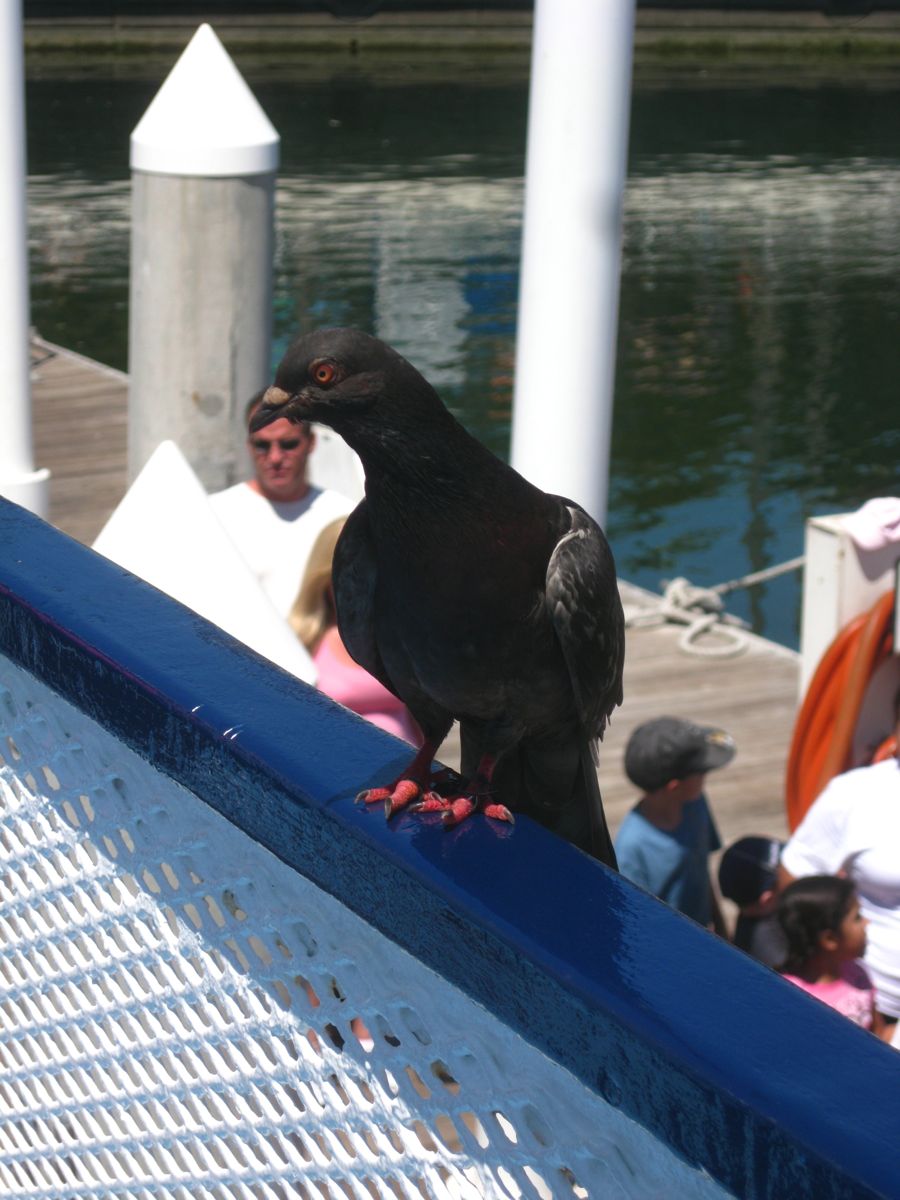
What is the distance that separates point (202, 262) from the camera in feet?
21.9

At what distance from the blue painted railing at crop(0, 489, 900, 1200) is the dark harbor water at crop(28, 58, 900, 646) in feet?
35.9

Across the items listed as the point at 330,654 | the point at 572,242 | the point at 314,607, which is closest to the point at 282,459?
the point at 314,607

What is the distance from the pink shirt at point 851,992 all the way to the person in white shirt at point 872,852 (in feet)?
0.18

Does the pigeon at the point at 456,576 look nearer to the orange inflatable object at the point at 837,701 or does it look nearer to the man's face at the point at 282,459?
the man's face at the point at 282,459

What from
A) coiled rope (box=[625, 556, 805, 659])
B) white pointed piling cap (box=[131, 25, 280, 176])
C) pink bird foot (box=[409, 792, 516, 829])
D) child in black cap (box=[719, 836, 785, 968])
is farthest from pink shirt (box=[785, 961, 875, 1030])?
coiled rope (box=[625, 556, 805, 659])

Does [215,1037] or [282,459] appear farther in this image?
[282,459]

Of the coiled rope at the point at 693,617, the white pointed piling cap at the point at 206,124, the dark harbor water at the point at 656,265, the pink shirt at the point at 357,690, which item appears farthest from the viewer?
the dark harbor water at the point at 656,265

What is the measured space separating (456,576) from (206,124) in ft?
16.0

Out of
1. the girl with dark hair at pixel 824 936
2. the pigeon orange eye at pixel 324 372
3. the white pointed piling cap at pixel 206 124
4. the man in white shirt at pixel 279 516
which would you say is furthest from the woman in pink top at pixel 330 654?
the white pointed piling cap at pixel 206 124

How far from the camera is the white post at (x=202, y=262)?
6332 millimetres

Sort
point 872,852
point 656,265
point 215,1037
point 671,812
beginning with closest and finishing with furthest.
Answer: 1. point 215,1037
2. point 872,852
3. point 671,812
4. point 656,265

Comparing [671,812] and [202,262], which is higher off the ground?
[202,262]

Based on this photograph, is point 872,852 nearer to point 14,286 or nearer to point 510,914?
point 510,914

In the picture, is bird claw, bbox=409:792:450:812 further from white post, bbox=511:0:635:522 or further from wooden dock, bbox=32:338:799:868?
wooden dock, bbox=32:338:799:868
